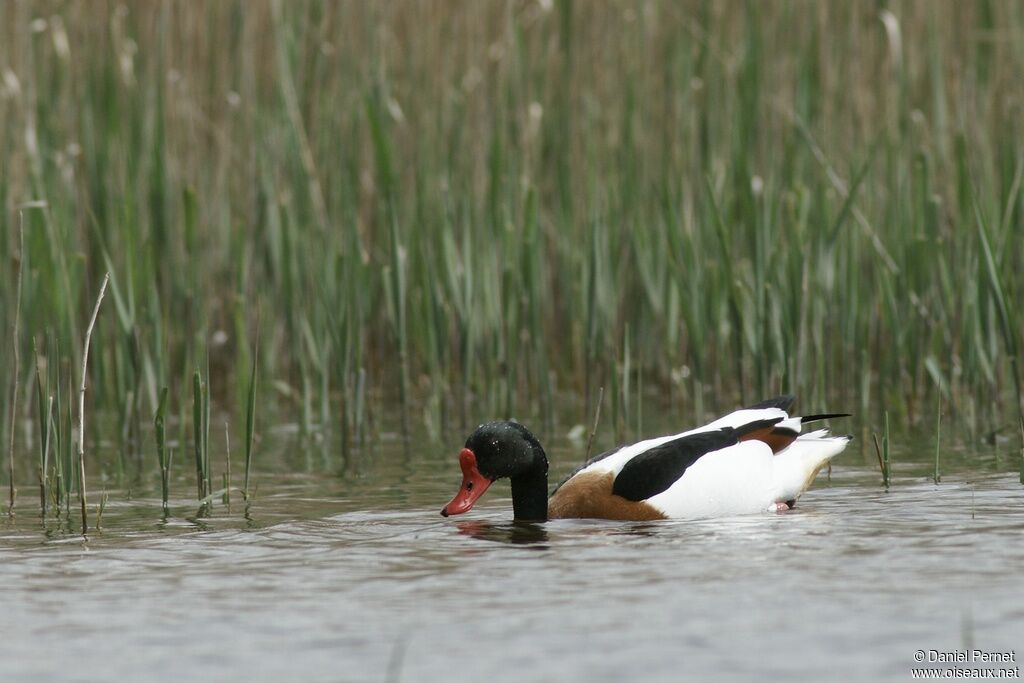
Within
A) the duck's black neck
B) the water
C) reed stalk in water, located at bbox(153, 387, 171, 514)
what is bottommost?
the water

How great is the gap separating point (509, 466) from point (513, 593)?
6.02 feet

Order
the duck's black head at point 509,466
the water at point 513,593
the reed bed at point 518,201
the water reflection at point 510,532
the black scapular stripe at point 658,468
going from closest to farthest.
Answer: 1. the water at point 513,593
2. the water reflection at point 510,532
3. the black scapular stripe at point 658,468
4. the duck's black head at point 509,466
5. the reed bed at point 518,201

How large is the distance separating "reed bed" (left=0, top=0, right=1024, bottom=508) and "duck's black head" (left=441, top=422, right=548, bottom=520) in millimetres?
1393

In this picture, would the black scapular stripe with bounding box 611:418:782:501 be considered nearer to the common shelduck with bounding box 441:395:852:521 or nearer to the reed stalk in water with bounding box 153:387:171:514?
the common shelduck with bounding box 441:395:852:521

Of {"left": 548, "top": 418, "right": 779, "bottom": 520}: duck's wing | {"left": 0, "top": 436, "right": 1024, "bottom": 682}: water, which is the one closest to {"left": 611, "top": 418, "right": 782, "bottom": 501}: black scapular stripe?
{"left": 548, "top": 418, "right": 779, "bottom": 520}: duck's wing

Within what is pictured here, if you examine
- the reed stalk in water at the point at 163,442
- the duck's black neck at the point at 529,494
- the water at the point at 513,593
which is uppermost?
the reed stalk in water at the point at 163,442

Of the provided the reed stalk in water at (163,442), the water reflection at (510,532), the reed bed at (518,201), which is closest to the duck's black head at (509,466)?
the water reflection at (510,532)

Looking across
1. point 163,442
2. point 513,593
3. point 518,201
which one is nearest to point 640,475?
point 513,593

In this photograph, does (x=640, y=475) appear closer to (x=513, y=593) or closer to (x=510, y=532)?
(x=510, y=532)

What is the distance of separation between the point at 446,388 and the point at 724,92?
7.94ft

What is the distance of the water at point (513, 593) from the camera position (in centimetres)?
442

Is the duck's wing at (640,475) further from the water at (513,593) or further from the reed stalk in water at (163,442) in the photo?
the reed stalk in water at (163,442)

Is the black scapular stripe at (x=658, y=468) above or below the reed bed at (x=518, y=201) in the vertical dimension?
below

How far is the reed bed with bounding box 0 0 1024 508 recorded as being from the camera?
8.73 meters
